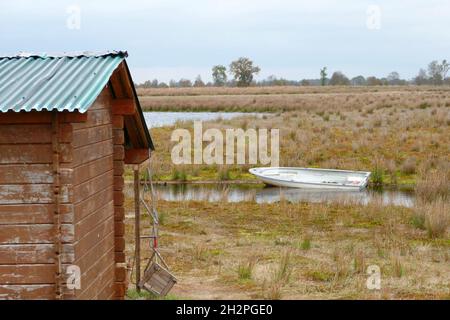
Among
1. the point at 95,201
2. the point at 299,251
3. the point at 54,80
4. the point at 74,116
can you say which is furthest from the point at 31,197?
the point at 299,251

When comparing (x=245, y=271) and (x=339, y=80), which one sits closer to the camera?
(x=245, y=271)

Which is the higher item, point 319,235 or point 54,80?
point 54,80

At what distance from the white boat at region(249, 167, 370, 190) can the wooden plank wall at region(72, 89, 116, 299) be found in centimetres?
1214

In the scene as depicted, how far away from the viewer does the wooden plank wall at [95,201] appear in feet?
21.3

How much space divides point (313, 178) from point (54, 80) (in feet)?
49.0

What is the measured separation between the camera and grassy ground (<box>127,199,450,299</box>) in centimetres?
908

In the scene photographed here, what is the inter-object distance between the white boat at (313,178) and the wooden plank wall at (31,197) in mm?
13806

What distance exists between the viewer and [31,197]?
6.21 meters

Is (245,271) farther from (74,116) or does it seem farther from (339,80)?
(339,80)

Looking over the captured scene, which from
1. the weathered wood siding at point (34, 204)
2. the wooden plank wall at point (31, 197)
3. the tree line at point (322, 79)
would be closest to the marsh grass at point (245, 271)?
the weathered wood siding at point (34, 204)

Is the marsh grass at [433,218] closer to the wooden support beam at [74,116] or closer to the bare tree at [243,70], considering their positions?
the wooden support beam at [74,116]

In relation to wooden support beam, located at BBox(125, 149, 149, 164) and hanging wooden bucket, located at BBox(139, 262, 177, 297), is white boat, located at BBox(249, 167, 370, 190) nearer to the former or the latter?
wooden support beam, located at BBox(125, 149, 149, 164)

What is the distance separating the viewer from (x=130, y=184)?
2062 centimetres

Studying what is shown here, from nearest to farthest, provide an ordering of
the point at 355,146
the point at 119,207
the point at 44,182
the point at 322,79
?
the point at 44,182, the point at 119,207, the point at 355,146, the point at 322,79
